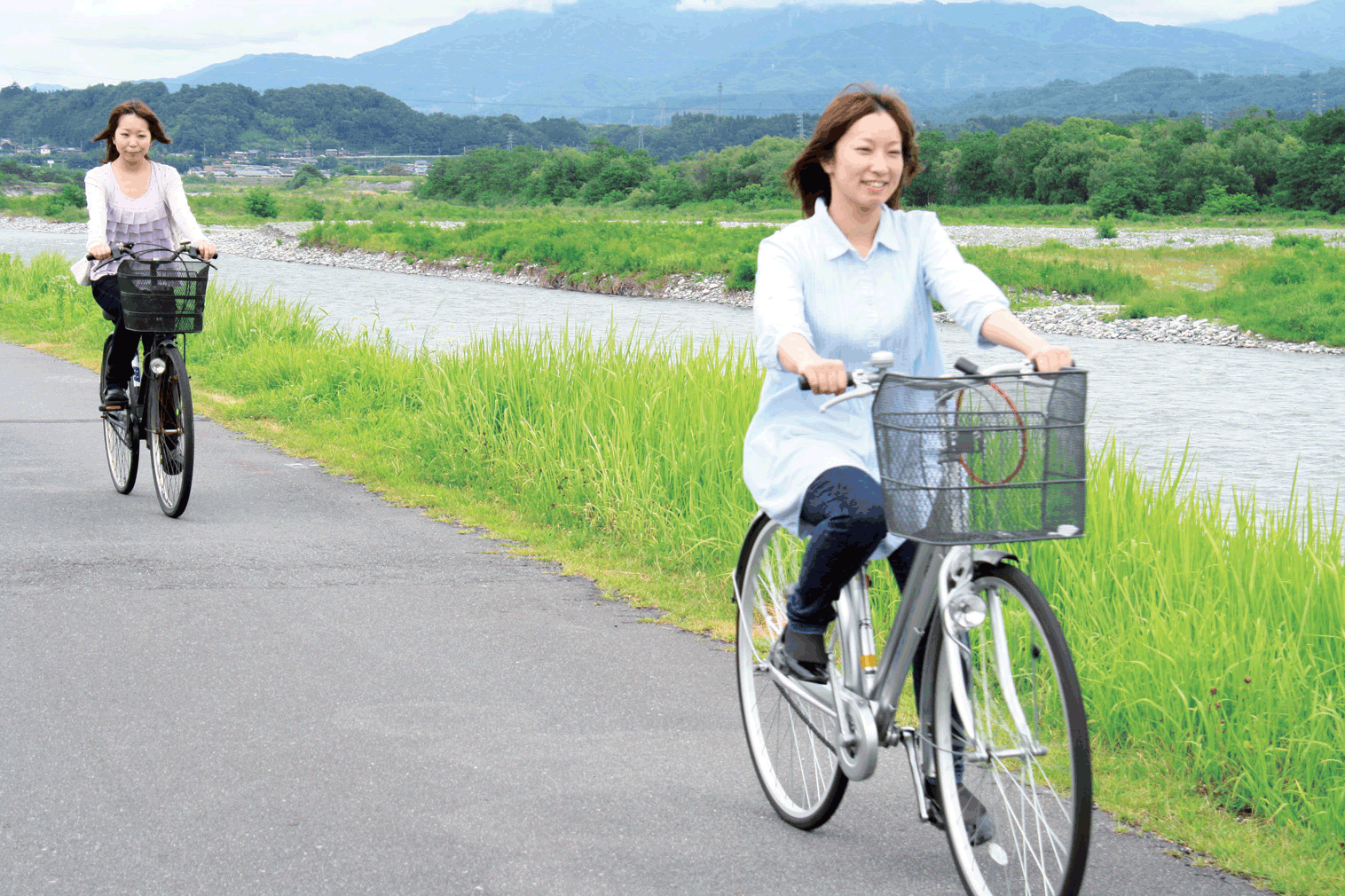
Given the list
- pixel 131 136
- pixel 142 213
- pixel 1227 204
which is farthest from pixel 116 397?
pixel 1227 204

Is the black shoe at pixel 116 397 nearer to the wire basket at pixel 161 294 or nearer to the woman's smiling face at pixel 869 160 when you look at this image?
the wire basket at pixel 161 294

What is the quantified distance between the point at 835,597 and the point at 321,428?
8.01m

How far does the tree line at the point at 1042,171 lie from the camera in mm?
73688

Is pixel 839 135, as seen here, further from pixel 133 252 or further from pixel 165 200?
pixel 165 200

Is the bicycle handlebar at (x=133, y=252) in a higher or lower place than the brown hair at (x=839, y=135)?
lower

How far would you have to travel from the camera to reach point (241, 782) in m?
3.70

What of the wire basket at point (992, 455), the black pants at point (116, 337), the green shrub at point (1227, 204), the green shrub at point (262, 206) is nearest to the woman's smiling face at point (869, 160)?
the wire basket at point (992, 455)

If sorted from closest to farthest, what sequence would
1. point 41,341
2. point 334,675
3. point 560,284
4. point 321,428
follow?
1. point 334,675
2. point 321,428
3. point 41,341
4. point 560,284

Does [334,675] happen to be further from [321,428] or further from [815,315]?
[321,428]

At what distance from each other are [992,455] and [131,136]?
6119 mm

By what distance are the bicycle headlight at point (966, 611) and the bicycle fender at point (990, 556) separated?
0.25 feet

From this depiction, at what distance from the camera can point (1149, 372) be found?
22875mm

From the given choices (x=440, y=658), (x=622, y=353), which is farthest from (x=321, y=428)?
(x=440, y=658)

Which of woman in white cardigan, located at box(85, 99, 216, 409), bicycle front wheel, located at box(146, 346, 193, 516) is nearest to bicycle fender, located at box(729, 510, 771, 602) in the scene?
bicycle front wheel, located at box(146, 346, 193, 516)
